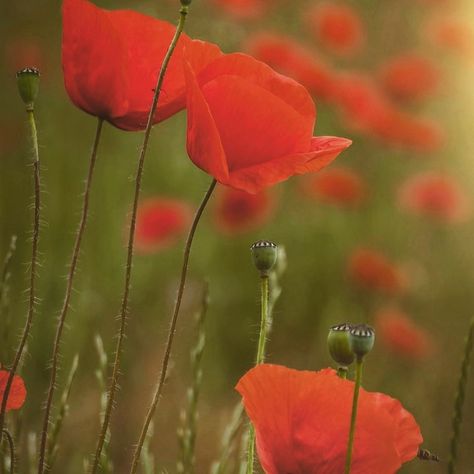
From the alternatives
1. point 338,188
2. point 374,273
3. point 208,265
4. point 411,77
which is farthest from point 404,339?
point 411,77

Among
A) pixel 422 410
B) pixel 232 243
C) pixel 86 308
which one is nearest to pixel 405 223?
pixel 232 243

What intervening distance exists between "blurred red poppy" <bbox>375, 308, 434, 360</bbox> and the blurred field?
0.04 meters

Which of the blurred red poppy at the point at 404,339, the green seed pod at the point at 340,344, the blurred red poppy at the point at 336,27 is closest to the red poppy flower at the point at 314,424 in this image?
the green seed pod at the point at 340,344

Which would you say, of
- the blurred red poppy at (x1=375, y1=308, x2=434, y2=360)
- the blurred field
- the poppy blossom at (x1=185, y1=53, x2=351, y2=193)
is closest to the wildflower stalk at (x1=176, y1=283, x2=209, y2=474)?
the poppy blossom at (x1=185, y1=53, x2=351, y2=193)

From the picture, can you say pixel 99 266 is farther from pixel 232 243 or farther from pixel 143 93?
pixel 143 93

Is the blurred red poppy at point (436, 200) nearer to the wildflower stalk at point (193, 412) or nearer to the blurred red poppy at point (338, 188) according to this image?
the blurred red poppy at point (338, 188)

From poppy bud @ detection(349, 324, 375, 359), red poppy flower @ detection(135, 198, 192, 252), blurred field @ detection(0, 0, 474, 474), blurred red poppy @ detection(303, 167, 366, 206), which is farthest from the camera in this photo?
blurred red poppy @ detection(303, 167, 366, 206)

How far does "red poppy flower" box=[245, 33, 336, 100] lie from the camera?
1.66m

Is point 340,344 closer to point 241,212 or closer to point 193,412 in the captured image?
point 193,412

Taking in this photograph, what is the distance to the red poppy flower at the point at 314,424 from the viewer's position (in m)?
0.43

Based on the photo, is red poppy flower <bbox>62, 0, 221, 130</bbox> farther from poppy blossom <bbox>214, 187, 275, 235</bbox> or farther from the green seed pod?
poppy blossom <bbox>214, 187, 275, 235</bbox>

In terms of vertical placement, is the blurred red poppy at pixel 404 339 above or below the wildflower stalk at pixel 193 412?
above

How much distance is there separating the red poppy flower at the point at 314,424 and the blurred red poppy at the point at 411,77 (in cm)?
157

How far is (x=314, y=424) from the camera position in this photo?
44cm
